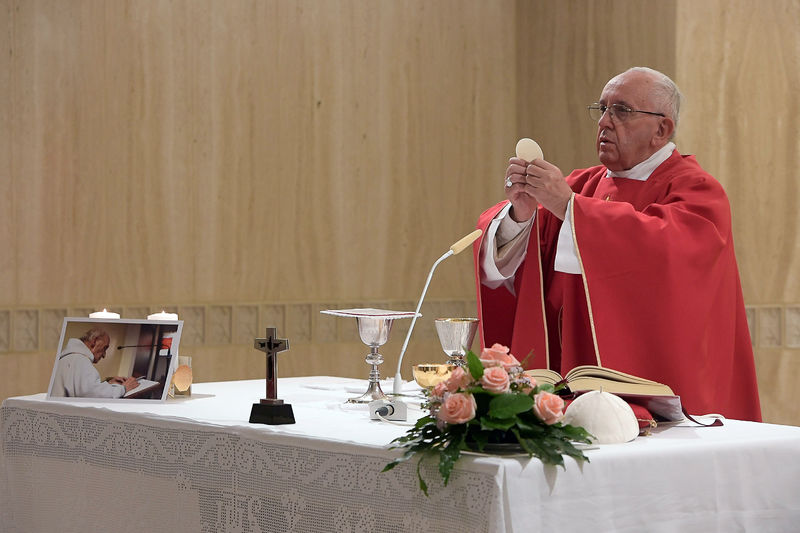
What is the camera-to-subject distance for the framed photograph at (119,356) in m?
3.60

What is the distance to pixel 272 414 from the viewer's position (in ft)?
10.2

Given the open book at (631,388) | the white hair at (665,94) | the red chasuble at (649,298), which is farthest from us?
the white hair at (665,94)

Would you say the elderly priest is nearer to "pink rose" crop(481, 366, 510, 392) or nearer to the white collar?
the white collar

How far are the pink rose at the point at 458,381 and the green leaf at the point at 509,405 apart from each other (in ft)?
0.25

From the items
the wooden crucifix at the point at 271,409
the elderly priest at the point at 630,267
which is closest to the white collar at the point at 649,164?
the elderly priest at the point at 630,267

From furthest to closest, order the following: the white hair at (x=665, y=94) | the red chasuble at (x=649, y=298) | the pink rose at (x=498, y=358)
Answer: the white hair at (x=665, y=94) → the red chasuble at (x=649, y=298) → the pink rose at (x=498, y=358)

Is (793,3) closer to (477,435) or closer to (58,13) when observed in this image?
(58,13)

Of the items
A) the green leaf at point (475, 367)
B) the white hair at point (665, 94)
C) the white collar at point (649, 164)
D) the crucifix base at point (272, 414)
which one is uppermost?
the white hair at point (665, 94)

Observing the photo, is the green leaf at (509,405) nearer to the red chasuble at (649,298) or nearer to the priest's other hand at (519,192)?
the red chasuble at (649,298)

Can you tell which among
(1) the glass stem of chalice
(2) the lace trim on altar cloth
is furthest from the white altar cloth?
(1) the glass stem of chalice

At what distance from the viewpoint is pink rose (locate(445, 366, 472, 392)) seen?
2562 millimetres

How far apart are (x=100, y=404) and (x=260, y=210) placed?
3.78m

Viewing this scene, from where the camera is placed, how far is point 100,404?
3572mm

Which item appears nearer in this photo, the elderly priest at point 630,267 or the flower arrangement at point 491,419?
the flower arrangement at point 491,419
